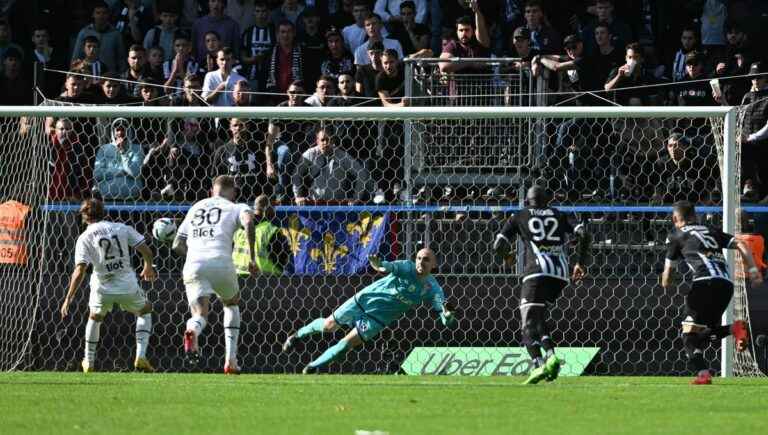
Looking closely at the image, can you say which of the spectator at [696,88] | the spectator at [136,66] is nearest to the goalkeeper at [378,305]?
the spectator at [696,88]

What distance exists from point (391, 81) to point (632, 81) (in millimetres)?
2800

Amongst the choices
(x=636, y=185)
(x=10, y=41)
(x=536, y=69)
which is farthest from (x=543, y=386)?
(x=10, y=41)

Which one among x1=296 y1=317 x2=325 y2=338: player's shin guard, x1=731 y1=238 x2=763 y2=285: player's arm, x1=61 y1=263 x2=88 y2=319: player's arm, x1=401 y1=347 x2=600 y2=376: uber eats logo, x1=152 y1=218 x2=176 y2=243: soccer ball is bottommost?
x1=401 y1=347 x2=600 y2=376: uber eats logo

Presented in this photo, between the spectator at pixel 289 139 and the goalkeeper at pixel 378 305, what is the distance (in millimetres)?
1679

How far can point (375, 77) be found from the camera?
17.5m

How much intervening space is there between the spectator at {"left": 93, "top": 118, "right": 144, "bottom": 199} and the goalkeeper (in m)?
2.67

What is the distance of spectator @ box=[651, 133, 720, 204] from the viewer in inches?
616

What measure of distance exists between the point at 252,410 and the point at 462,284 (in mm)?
5640

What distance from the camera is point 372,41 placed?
1789 cm

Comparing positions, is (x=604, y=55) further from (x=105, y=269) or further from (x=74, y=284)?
(x=74, y=284)

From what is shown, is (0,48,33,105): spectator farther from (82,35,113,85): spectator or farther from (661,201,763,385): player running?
(661,201,763,385): player running

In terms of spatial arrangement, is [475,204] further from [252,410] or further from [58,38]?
[58,38]

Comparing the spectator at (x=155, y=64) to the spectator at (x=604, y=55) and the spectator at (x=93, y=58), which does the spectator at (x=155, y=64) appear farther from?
the spectator at (x=604, y=55)

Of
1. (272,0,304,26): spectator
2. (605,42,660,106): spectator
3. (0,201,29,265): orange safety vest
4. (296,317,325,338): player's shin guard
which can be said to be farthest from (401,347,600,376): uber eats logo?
(272,0,304,26): spectator
